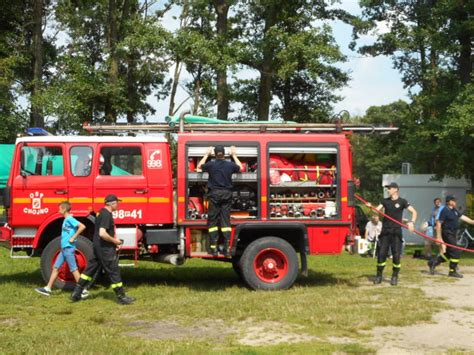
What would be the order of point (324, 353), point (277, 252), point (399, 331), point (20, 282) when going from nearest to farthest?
point (324, 353), point (399, 331), point (277, 252), point (20, 282)

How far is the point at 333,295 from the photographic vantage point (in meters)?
10.6

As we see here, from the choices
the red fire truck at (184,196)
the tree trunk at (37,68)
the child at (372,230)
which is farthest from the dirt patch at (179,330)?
the tree trunk at (37,68)

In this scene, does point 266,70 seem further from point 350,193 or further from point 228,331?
point 228,331

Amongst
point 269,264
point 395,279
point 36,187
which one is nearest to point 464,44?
point 395,279

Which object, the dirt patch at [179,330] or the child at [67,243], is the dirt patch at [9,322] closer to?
the dirt patch at [179,330]

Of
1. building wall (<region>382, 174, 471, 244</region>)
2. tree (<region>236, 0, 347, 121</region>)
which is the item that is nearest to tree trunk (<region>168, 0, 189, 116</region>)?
tree (<region>236, 0, 347, 121</region>)

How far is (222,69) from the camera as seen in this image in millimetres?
23516

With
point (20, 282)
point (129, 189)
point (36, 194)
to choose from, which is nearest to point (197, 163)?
point (129, 189)

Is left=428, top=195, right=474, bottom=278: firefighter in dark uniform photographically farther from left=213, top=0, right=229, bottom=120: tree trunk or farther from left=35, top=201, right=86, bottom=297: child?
left=213, top=0, right=229, bottom=120: tree trunk

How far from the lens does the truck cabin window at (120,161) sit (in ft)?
37.3

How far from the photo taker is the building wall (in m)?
24.5

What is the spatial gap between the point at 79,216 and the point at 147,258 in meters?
1.50

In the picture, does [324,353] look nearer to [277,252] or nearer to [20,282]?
[277,252]

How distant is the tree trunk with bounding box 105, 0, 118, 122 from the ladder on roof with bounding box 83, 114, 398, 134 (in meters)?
15.2
